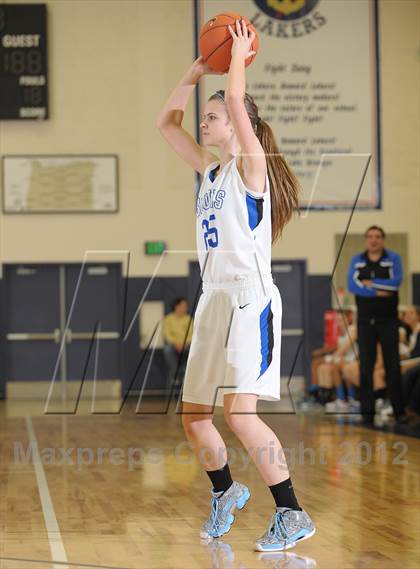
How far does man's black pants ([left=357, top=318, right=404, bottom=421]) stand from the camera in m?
7.30

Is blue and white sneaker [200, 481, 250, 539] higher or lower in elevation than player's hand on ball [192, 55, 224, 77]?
lower

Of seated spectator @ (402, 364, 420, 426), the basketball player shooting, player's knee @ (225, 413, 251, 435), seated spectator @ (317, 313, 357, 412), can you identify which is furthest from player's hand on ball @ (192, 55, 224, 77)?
seated spectator @ (317, 313, 357, 412)

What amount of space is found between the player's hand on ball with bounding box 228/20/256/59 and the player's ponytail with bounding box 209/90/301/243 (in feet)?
0.59

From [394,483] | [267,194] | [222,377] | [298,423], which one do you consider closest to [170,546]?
[222,377]

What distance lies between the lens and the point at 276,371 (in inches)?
116

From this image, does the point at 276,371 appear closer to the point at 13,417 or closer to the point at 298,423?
the point at 298,423

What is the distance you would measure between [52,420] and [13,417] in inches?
18.3

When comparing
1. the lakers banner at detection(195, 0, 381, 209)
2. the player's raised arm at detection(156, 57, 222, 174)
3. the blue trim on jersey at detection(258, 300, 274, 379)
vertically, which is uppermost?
the lakers banner at detection(195, 0, 381, 209)

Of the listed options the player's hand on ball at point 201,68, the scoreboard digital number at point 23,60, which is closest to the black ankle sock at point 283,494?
the player's hand on ball at point 201,68

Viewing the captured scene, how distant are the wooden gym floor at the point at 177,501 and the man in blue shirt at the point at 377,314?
36cm

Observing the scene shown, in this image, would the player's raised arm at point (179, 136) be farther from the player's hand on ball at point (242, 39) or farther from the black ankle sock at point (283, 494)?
the black ankle sock at point (283, 494)

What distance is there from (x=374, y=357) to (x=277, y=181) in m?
4.80

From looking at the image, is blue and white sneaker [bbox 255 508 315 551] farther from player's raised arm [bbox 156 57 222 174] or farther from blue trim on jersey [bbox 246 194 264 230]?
player's raised arm [bbox 156 57 222 174]

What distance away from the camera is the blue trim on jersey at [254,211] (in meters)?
2.82
